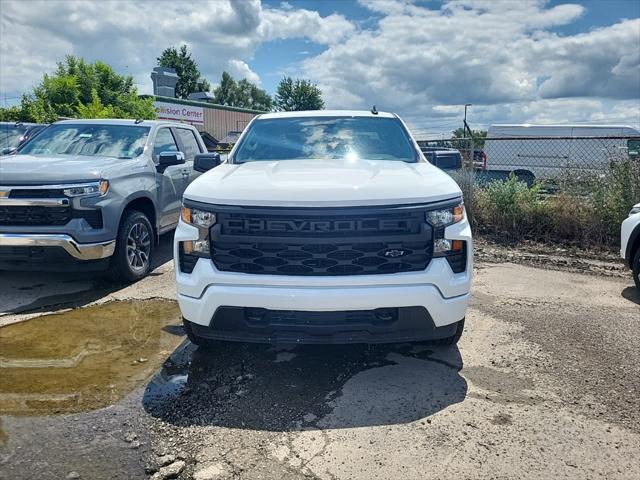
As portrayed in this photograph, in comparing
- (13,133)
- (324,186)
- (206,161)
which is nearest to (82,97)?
(13,133)

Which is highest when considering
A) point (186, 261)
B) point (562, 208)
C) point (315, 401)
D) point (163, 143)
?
point (163, 143)

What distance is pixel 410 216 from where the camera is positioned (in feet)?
10.1

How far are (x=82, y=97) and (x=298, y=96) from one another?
40340 mm

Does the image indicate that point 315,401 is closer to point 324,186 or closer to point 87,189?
point 324,186

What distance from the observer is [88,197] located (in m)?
4.93

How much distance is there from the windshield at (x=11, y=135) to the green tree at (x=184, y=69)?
56.3m

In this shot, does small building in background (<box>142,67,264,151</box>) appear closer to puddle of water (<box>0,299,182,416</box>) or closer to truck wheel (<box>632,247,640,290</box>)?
puddle of water (<box>0,299,182,416</box>)

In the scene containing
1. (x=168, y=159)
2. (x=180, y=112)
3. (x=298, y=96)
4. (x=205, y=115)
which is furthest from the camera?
(x=298, y=96)

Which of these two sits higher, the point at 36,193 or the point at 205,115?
the point at 205,115

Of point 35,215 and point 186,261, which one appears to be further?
point 35,215

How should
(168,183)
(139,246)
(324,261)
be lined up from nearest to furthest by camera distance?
(324,261) → (139,246) → (168,183)

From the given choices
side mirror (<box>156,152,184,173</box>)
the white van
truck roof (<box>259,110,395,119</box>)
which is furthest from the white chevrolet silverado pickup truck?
the white van

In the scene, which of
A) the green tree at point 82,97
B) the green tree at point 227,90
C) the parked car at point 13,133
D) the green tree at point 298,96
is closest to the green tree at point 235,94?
the green tree at point 227,90

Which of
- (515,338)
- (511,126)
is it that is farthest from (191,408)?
(511,126)
